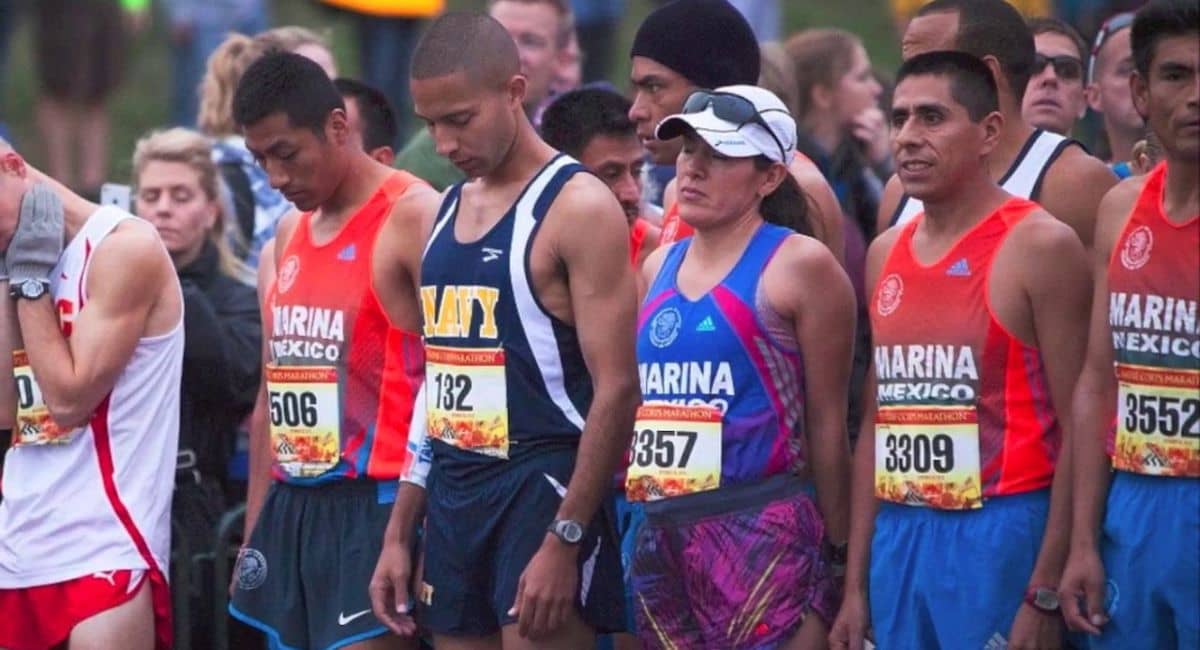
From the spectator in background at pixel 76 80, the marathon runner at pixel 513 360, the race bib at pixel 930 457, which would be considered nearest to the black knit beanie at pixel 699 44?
the marathon runner at pixel 513 360

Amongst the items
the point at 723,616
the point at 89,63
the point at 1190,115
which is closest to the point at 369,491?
the point at 723,616

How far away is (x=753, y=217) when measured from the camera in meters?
6.19

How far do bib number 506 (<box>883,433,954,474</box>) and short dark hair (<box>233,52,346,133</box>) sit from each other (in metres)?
2.02

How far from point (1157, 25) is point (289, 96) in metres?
2.58

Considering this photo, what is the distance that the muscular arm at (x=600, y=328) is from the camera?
6.03 m

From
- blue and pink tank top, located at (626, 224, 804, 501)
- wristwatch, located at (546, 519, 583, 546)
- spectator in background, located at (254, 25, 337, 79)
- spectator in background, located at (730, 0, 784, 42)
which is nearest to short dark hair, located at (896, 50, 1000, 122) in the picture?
blue and pink tank top, located at (626, 224, 804, 501)

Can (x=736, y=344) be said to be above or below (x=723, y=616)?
above

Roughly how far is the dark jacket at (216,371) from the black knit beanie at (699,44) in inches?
80.9

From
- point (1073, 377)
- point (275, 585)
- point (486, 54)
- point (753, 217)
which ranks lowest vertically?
point (275, 585)

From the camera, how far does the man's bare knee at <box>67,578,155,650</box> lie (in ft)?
21.6

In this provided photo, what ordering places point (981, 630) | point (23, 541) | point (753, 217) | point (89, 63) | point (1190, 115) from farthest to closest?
point (89, 63) < point (23, 541) < point (753, 217) < point (981, 630) < point (1190, 115)

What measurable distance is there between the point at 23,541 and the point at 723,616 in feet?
7.04

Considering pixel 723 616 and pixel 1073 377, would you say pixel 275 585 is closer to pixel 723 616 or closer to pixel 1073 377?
pixel 723 616

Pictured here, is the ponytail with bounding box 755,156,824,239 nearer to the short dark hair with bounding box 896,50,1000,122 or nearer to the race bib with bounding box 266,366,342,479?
the short dark hair with bounding box 896,50,1000,122
